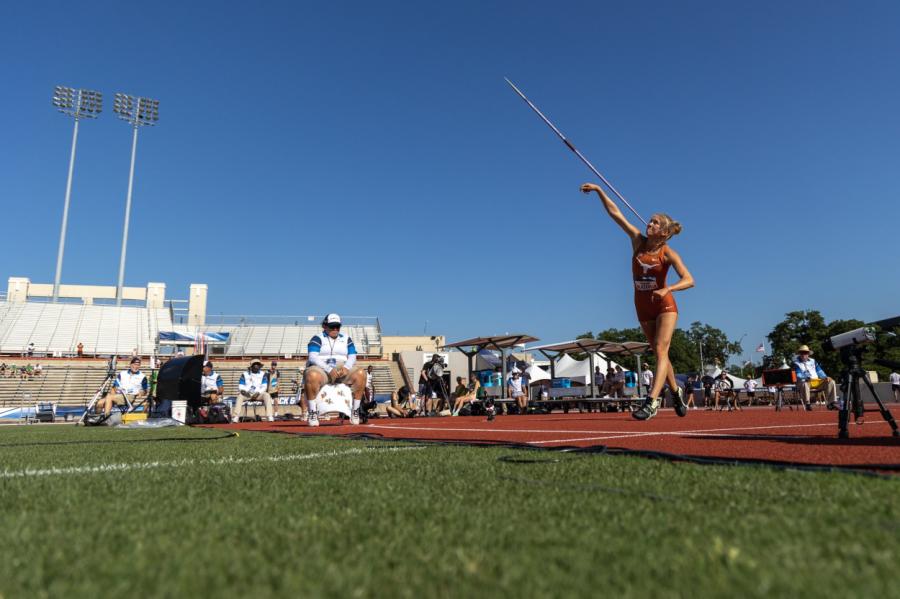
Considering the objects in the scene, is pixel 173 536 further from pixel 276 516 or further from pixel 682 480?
pixel 682 480

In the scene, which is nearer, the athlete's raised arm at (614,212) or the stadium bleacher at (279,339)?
the athlete's raised arm at (614,212)

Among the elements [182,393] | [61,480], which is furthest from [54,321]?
[61,480]

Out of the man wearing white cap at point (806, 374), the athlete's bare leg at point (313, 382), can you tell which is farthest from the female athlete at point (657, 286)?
the man wearing white cap at point (806, 374)

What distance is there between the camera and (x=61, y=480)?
2.79m

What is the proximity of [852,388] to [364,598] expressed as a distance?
13.6 feet

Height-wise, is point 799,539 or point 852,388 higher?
point 852,388

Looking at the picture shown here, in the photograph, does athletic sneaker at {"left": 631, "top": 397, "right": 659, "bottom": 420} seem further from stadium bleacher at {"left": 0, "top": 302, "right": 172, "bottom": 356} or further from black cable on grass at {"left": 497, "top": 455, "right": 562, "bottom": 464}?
stadium bleacher at {"left": 0, "top": 302, "right": 172, "bottom": 356}

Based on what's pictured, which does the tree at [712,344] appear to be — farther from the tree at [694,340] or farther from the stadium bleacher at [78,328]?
the stadium bleacher at [78,328]

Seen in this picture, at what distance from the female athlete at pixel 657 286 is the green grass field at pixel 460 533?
11.4ft

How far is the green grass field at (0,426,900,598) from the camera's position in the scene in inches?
46.7

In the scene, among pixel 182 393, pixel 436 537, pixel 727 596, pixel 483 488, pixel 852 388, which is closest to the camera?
pixel 727 596

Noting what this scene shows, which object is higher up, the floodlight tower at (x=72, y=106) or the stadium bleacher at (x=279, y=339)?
the floodlight tower at (x=72, y=106)

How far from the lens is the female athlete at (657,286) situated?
6098mm

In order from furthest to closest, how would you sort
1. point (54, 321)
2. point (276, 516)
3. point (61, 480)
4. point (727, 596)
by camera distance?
point (54, 321) → point (61, 480) → point (276, 516) → point (727, 596)
